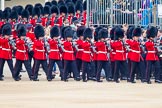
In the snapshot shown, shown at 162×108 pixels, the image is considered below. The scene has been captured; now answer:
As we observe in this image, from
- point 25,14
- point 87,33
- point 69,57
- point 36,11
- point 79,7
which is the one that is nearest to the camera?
point 69,57

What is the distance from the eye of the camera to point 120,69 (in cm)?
1788

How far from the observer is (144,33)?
60.1 ft

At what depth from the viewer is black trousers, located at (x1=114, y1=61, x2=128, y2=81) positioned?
17641 mm

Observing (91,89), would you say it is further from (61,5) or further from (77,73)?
(61,5)

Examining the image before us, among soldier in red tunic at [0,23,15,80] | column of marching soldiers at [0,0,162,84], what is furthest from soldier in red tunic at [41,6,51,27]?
column of marching soldiers at [0,0,162,84]

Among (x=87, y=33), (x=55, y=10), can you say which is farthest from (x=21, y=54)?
(x=55, y=10)

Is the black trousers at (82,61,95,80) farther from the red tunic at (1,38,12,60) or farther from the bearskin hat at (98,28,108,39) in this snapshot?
the red tunic at (1,38,12,60)

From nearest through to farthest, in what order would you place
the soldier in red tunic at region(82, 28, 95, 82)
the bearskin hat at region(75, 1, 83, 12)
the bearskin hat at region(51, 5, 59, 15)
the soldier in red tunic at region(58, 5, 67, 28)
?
the soldier in red tunic at region(82, 28, 95, 82), the soldier in red tunic at region(58, 5, 67, 28), the bearskin hat at region(51, 5, 59, 15), the bearskin hat at region(75, 1, 83, 12)

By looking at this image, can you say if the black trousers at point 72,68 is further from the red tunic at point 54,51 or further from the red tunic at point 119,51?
the red tunic at point 119,51

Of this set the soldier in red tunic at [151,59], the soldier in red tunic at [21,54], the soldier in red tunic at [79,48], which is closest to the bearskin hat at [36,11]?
the soldier in red tunic at [79,48]

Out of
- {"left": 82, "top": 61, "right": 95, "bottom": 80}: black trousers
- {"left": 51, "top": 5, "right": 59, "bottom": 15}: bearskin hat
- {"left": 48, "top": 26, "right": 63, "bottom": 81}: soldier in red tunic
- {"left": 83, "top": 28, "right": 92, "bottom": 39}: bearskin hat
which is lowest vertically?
{"left": 82, "top": 61, "right": 95, "bottom": 80}: black trousers

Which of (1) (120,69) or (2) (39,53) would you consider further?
(1) (120,69)

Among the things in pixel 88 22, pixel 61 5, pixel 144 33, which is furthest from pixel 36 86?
pixel 61 5

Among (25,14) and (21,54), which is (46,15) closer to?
(25,14)
